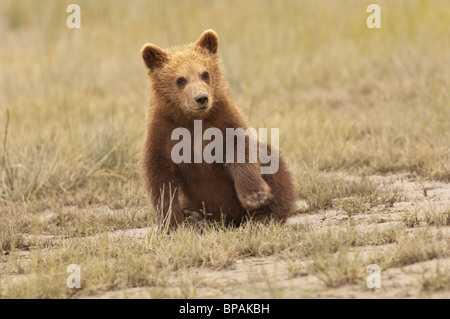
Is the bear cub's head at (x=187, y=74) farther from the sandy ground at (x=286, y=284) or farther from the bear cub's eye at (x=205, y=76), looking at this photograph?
the sandy ground at (x=286, y=284)

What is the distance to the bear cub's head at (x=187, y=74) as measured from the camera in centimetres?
544

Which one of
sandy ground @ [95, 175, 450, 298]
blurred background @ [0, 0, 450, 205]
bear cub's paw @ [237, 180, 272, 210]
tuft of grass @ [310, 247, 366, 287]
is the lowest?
sandy ground @ [95, 175, 450, 298]

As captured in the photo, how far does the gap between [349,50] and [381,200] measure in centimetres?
636

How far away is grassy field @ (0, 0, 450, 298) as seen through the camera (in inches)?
169

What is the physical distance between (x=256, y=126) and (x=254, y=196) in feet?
10.3

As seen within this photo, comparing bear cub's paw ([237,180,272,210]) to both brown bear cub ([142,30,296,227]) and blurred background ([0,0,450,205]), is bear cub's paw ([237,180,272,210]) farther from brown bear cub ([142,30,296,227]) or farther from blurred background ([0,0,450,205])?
blurred background ([0,0,450,205])

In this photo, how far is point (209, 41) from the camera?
600 cm

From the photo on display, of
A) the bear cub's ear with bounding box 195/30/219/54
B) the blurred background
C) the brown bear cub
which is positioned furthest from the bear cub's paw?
the blurred background

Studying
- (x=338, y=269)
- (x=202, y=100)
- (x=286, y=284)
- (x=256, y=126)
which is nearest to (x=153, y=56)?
(x=202, y=100)

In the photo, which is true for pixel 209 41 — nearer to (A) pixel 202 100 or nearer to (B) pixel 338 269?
(A) pixel 202 100

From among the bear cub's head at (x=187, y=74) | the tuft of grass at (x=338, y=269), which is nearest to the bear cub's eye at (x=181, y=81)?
the bear cub's head at (x=187, y=74)

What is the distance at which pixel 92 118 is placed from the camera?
9.86m
